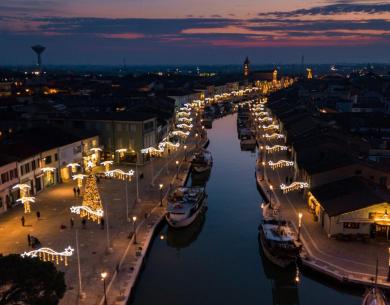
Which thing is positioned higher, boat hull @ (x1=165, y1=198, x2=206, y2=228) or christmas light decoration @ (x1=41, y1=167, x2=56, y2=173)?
christmas light decoration @ (x1=41, y1=167, x2=56, y2=173)

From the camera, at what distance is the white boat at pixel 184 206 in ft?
111

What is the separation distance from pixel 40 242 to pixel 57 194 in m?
11.3

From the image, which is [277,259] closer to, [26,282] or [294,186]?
[294,186]

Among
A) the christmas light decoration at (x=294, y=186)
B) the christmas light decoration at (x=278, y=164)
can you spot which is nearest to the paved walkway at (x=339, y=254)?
the christmas light decoration at (x=294, y=186)

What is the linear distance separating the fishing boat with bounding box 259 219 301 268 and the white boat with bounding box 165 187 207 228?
6025 millimetres

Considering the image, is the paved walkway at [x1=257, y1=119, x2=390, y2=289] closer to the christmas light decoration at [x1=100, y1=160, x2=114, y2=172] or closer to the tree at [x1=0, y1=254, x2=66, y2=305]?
the tree at [x1=0, y1=254, x2=66, y2=305]

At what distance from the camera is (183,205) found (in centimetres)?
3528

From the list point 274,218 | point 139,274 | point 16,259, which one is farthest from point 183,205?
point 16,259

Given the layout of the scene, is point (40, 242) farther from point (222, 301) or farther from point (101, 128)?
point (101, 128)

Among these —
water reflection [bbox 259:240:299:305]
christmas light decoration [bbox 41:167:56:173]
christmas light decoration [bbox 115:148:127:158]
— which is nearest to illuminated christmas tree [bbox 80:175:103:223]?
christmas light decoration [bbox 41:167:56:173]

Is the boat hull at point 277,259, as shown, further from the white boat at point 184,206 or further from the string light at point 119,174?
the string light at point 119,174

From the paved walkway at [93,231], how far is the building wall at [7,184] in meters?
0.77

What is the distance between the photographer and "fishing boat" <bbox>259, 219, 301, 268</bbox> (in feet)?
88.6

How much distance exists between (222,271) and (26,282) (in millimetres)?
14583
